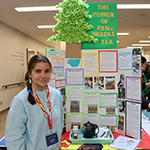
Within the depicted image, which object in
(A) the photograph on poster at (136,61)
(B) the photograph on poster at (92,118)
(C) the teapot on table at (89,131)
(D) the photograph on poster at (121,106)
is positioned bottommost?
(C) the teapot on table at (89,131)

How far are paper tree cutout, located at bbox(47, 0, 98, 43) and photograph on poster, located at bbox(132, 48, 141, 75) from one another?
1.44ft

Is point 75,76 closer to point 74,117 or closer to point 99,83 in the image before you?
point 99,83

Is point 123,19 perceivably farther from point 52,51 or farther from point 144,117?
point 52,51

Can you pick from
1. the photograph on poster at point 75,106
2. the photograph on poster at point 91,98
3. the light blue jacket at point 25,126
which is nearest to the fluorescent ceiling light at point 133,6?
the photograph on poster at point 91,98

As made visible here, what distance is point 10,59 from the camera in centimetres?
572

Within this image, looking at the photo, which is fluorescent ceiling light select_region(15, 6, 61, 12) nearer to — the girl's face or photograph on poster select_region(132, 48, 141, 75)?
photograph on poster select_region(132, 48, 141, 75)

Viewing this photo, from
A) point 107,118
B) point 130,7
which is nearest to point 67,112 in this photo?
point 107,118

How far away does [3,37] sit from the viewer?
523cm

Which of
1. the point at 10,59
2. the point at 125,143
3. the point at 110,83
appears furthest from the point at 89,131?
the point at 10,59

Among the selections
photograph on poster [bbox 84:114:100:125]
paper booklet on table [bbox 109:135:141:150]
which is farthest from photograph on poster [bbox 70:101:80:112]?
paper booklet on table [bbox 109:135:141:150]

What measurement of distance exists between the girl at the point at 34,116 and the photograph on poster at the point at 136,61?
875 millimetres

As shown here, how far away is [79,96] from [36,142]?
0.78 meters

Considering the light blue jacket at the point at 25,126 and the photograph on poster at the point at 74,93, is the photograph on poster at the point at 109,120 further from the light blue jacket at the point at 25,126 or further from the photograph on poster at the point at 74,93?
the light blue jacket at the point at 25,126

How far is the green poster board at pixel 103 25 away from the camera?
170 centimetres
